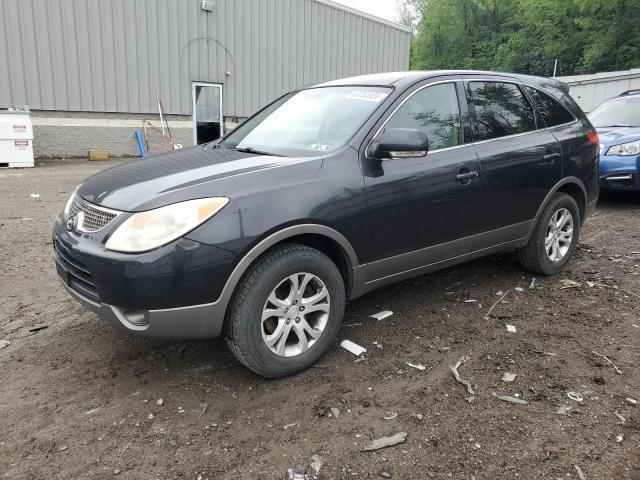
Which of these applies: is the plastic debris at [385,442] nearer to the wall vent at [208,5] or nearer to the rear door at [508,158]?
the rear door at [508,158]

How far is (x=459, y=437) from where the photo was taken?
8.29 feet

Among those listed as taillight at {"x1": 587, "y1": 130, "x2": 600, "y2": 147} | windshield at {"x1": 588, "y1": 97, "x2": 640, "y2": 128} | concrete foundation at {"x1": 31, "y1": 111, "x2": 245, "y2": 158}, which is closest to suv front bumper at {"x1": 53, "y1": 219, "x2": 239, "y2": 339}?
taillight at {"x1": 587, "y1": 130, "x2": 600, "y2": 147}

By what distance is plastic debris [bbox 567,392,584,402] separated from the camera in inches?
112

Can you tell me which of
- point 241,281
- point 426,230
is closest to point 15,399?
point 241,281

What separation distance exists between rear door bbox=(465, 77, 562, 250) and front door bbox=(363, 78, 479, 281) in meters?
0.15

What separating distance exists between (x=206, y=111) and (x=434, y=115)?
13.3m

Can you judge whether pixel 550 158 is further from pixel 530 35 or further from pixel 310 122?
pixel 530 35

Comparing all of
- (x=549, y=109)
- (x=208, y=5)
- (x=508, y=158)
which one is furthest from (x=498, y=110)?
(x=208, y=5)

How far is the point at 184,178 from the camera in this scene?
9.53 feet

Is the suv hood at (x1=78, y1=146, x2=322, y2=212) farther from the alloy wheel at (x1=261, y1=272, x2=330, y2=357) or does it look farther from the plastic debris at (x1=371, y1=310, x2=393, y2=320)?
the plastic debris at (x1=371, y1=310, x2=393, y2=320)

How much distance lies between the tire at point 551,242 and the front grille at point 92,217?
11.3 ft

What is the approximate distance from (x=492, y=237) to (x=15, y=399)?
11.1 ft

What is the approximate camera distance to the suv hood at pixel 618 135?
760 cm

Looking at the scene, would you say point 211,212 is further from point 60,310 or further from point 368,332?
point 60,310
